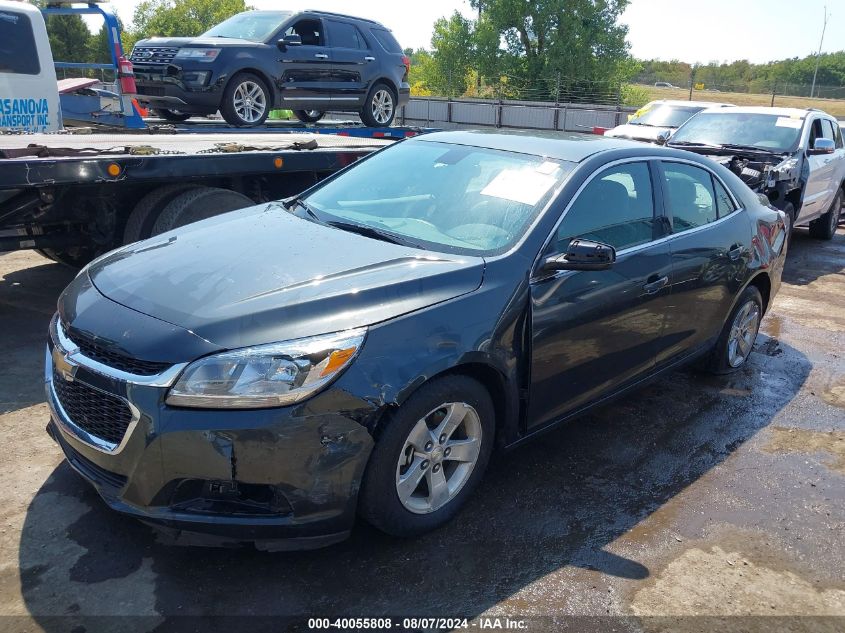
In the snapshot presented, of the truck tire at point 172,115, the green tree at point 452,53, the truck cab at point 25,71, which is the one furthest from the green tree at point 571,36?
the truck cab at point 25,71

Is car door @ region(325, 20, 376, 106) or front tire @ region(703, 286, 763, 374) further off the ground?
car door @ region(325, 20, 376, 106)

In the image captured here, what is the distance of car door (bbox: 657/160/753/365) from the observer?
4.18 metres

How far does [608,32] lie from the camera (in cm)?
3925

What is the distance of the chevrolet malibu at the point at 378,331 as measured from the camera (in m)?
2.58

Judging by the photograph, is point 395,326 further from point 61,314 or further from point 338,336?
point 61,314

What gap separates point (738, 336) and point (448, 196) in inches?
104

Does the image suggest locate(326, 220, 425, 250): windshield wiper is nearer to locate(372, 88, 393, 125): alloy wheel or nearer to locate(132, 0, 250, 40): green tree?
locate(372, 88, 393, 125): alloy wheel

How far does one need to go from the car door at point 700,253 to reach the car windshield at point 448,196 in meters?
0.95

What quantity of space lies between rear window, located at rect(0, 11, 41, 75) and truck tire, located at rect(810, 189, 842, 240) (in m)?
10.5

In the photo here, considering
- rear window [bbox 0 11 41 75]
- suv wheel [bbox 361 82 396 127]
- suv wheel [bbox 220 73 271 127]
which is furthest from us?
suv wheel [bbox 361 82 396 127]

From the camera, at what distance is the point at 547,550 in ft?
10.2

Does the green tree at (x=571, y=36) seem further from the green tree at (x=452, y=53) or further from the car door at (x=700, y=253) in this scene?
the car door at (x=700, y=253)

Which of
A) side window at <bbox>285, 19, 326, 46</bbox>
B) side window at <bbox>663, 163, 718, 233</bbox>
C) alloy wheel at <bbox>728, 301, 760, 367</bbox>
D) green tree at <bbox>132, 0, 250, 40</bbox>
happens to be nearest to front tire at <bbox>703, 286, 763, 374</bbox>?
alloy wheel at <bbox>728, 301, 760, 367</bbox>

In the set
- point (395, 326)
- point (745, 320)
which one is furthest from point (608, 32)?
point (395, 326)
